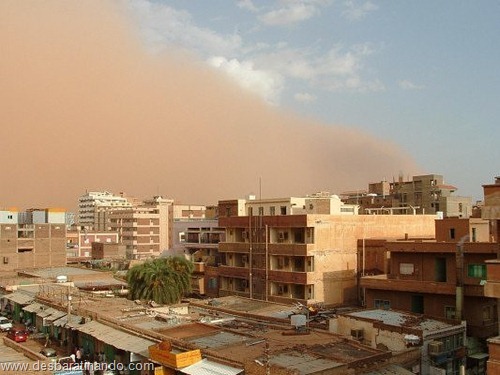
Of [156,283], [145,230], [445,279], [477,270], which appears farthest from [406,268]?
Answer: [145,230]

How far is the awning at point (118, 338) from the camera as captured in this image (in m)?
19.8

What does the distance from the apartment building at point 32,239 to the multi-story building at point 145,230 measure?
23.5m

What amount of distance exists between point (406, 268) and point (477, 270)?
390 cm

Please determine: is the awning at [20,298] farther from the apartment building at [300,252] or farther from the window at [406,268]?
the window at [406,268]

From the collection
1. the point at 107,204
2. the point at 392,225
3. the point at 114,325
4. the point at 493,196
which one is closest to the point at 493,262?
the point at 493,196

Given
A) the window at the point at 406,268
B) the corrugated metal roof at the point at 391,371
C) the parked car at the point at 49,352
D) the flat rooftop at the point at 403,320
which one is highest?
the window at the point at 406,268

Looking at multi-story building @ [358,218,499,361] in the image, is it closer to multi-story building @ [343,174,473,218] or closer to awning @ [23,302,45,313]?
awning @ [23,302,45,313]

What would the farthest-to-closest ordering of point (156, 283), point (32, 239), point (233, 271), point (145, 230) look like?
1. point (145, 230)
2. point (32, 239)
3. point (233, 271)
4. point (156, 283)

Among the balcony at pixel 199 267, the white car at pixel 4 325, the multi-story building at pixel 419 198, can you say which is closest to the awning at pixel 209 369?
the white car at pixel 4 325

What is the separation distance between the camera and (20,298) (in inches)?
1367

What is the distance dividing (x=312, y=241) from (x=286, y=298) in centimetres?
441

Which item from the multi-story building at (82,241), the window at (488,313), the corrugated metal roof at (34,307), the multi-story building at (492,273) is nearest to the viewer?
the multi-story building at (492,273)

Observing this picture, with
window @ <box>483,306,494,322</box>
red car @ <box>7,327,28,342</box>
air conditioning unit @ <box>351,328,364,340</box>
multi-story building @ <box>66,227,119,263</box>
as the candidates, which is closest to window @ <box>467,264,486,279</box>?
window @ <box>483,306,494,322</box>

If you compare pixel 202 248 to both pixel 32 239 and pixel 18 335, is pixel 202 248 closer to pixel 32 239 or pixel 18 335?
pixel 32 239
